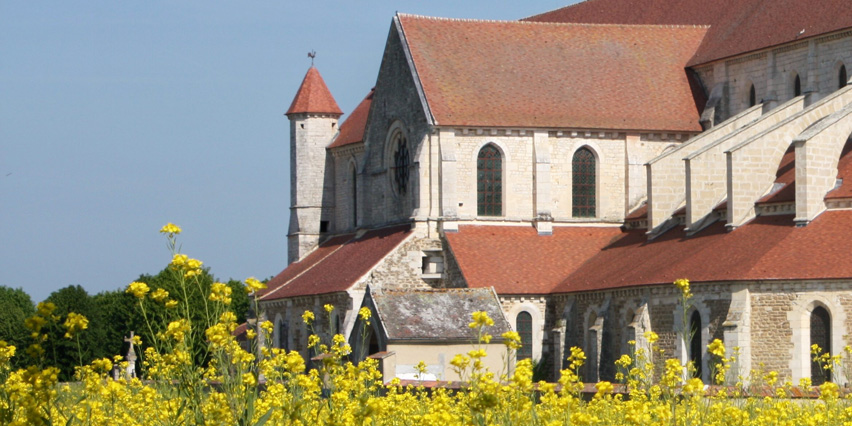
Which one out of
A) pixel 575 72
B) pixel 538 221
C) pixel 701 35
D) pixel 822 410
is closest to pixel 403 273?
pixel 538 221

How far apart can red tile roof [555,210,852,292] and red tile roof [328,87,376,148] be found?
1593cm

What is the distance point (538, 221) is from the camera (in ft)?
173

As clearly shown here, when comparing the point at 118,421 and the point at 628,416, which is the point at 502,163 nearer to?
the point at 118,421

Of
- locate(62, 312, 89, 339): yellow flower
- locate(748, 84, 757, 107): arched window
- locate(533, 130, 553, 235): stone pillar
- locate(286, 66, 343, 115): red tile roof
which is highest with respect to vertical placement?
locate(286, 66, 343, 115): red tile roof

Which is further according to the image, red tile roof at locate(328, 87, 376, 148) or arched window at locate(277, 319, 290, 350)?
red tile roof at locate(328, 87, 376, 148)

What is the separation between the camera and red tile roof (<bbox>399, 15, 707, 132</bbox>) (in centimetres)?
5266

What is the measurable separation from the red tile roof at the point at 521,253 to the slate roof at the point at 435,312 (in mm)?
1758

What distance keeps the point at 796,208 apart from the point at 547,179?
1240cm

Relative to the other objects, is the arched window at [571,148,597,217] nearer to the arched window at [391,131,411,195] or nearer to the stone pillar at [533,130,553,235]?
the stone pillar at [533,130,553,235]

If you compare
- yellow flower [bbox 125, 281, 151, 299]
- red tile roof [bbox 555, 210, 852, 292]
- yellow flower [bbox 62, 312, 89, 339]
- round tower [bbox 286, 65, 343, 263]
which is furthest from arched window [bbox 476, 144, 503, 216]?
yellow flower [bbox 62, 312, 89, 339]

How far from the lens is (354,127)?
62.3 m

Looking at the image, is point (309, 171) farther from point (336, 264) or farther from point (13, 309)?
point (13, 309)

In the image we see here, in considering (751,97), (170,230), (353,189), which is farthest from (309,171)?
(170,230)

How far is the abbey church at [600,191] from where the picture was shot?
41062 millimetres
